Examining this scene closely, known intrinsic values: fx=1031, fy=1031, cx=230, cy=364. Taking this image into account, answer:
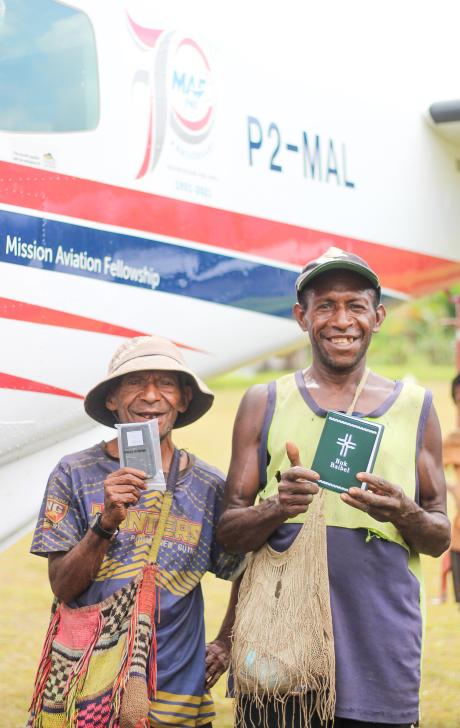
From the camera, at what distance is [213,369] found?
5.63 metres

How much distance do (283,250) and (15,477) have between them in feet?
7.40

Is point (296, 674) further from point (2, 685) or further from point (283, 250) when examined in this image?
point (2, 685)

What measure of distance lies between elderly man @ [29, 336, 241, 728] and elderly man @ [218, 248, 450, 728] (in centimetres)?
14

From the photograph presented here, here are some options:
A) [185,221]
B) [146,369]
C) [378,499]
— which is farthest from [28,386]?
[378,499]

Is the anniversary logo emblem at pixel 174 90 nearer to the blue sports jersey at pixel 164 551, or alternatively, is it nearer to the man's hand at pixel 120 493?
the blue sports jersey at pixel 164 551

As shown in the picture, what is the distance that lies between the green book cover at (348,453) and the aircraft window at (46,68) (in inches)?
87.6

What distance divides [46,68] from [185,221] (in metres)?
1.05

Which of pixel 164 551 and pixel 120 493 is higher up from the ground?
pixel 120 493

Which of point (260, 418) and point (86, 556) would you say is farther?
point (260, 418)

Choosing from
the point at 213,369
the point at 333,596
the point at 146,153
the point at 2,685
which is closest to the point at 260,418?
the point at 333,596

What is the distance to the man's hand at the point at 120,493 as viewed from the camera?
2.72m

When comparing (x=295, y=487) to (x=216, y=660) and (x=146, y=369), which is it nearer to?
(x=146, y=369)

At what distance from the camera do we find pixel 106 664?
2777 millimetres

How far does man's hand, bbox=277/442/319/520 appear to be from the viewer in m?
2.69
